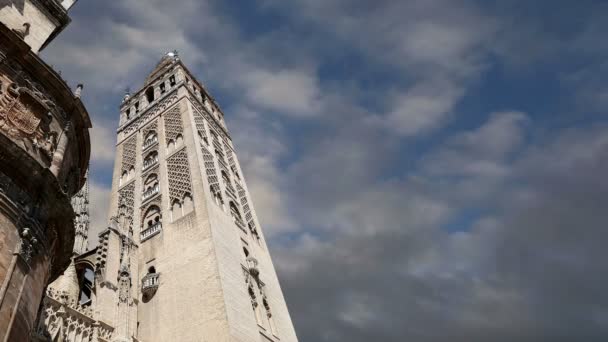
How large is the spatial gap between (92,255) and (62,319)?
720cm

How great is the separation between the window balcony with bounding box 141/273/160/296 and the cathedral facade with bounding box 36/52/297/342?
0.04 metres

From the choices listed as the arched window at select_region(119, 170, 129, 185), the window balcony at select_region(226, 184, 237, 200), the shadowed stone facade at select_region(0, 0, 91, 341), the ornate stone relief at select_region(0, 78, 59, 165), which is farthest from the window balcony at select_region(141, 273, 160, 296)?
the ornate stone relief at select_region(0, 78, 59, 165)

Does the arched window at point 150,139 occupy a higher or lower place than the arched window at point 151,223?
higher

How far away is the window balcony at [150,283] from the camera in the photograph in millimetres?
17172

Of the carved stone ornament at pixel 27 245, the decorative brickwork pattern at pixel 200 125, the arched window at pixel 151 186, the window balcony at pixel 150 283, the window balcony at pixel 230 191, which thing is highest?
the decorative brickwork pattern at pixel 200 125

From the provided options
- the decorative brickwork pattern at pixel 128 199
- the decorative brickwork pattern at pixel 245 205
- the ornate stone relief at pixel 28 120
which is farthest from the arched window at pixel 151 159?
the ornate stone relief at pixel 28 120

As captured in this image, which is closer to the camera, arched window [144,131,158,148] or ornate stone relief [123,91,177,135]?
arched window [144,131,158,148]

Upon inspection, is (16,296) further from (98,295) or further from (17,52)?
(98,295)

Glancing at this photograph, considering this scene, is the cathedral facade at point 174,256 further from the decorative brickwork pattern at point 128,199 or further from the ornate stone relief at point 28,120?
the ornate stone relief at point 28,120

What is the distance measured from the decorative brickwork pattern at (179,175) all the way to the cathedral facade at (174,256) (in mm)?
63

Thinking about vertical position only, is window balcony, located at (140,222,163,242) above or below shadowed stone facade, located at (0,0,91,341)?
above

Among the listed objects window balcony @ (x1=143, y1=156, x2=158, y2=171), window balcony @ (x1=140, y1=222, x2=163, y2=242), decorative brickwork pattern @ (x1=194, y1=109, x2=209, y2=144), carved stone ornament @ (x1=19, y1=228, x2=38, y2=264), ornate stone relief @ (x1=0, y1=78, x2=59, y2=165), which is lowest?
carved stone ornament @ (x1=19, y1=228, x2=38, y2=264)

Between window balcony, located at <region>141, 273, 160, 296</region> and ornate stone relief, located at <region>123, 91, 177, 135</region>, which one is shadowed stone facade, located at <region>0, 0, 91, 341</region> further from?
ornate stone relief, located at <region>123, 91, 177, 135</region>

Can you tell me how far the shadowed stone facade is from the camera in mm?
7363
